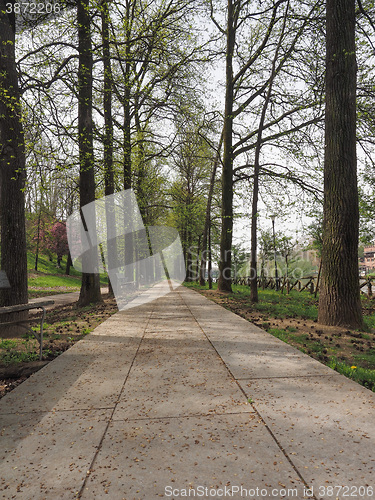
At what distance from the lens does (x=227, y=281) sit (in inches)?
725

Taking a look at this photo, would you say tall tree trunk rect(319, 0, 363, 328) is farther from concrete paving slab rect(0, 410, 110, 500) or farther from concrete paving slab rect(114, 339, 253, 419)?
concrete paving slab rect(0, 410, 110, 500)

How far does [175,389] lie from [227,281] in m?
14.5

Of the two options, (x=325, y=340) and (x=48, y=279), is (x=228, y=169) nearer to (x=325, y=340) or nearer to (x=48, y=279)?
(x=325, y=340)

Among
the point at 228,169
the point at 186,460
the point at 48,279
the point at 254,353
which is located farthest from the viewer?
the point at 48,279

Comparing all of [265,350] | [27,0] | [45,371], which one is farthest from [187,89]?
[45,371]

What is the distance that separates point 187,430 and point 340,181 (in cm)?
638

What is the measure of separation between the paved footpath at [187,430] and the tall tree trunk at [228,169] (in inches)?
496

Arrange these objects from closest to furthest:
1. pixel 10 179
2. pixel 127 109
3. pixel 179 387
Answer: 1. pixel 179 387
2. pixel 10 179
3. pixel 127 109

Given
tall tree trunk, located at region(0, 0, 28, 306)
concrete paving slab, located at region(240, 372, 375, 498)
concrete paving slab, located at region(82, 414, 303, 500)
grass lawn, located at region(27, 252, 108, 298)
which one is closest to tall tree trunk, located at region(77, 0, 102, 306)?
tall tree trunk, located at region(0, 0, 28, 306)

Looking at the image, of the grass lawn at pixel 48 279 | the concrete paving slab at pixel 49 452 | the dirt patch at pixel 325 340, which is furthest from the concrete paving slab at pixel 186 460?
the grass lawn at pixel 48 279

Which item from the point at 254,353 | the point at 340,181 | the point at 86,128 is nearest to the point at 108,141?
the point at 86,128

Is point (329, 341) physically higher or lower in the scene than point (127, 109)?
lower

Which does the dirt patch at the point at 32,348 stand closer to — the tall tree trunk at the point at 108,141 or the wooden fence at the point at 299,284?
the tall tree trunk at the point at 108,141

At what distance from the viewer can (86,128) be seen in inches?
446
